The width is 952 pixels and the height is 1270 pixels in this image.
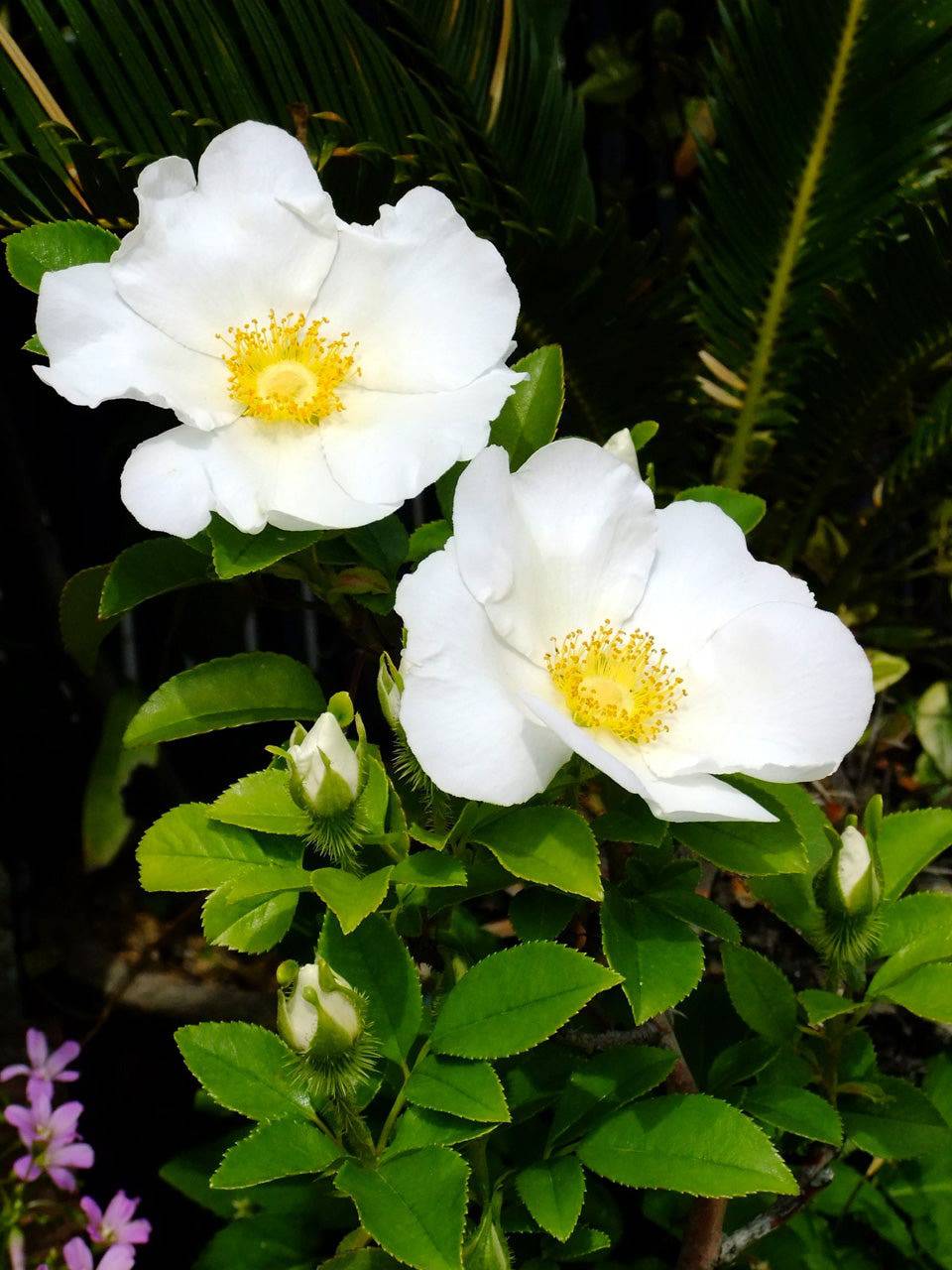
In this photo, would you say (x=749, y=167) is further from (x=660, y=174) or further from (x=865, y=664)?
(x=865, y=664)

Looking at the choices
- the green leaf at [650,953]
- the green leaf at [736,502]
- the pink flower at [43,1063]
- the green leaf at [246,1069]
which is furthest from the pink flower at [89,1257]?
the green leaf at [736,502]

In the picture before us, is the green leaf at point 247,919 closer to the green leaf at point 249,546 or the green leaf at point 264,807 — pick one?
the green leaf at point 264,807

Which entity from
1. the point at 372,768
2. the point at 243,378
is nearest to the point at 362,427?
the point at 243,378

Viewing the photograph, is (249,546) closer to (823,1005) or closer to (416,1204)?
(416,1204)

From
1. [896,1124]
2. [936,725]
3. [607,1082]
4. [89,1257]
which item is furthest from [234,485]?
[936,725]

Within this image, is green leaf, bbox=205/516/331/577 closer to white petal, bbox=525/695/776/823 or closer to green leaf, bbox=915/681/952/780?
white petal, bbox=525/695/776/823
